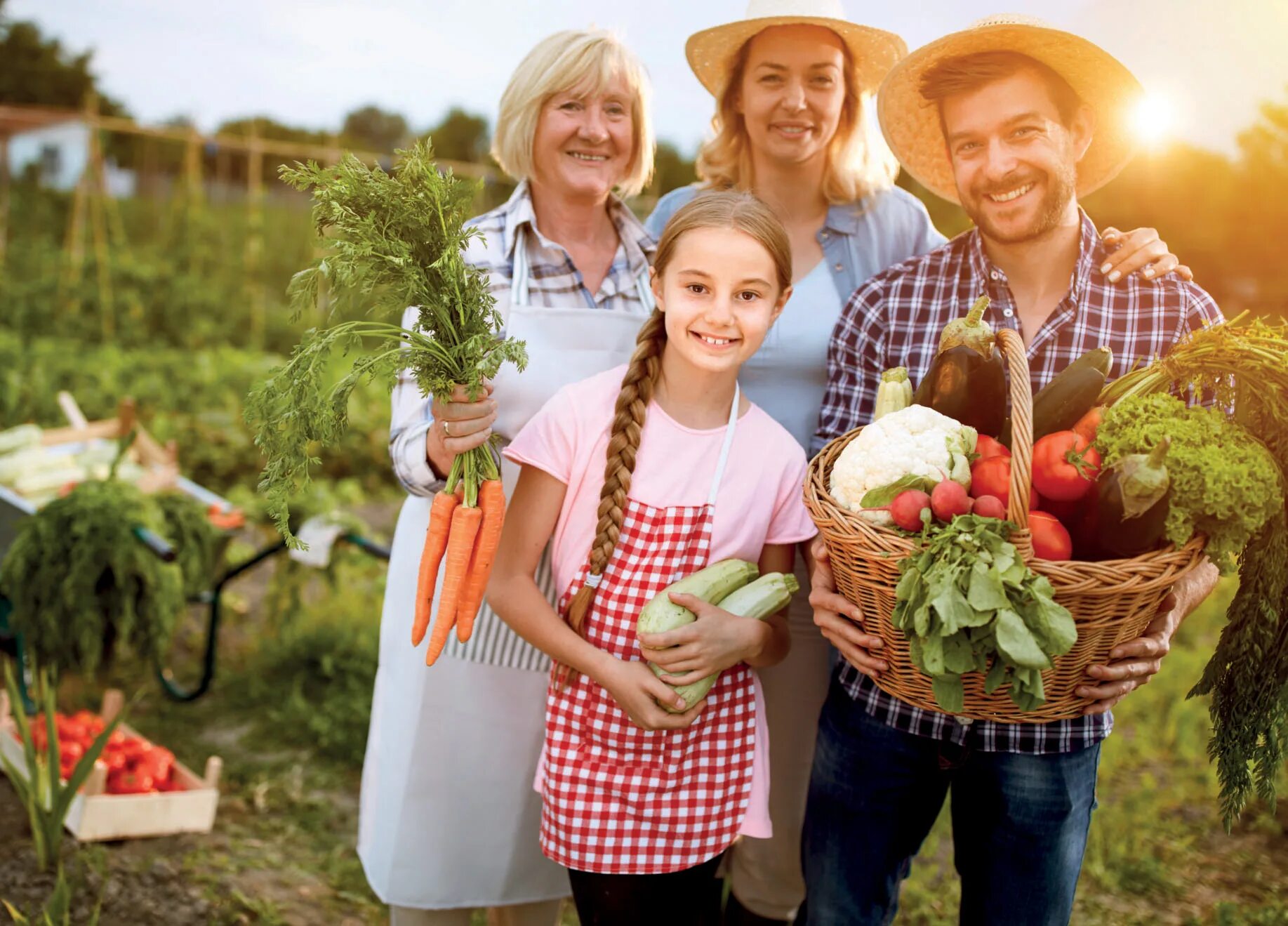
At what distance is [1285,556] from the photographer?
1.86 metres

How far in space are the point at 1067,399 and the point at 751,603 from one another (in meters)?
0.70

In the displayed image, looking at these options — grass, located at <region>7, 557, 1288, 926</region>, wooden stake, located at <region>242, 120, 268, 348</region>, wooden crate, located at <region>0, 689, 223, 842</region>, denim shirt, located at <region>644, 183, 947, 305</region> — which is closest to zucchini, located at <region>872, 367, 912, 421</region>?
denim shirt, located at <region>644, 183, 947, 305</region>

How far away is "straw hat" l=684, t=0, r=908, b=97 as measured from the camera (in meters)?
2.77

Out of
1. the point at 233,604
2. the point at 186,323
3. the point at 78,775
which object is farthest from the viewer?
the point at 186,323

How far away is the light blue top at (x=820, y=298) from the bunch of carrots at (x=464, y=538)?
87cm

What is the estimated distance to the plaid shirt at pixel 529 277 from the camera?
241 centimetres

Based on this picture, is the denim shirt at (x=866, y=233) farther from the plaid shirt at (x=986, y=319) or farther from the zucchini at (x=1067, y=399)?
the zucchini at (x=1067, y=399)

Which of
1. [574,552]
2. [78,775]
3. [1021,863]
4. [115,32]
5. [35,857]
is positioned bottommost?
[35,857]

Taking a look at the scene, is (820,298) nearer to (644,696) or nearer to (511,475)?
(511,475)

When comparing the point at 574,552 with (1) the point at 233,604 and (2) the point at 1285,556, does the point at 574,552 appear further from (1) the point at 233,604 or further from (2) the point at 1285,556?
(1) the point at 233,604

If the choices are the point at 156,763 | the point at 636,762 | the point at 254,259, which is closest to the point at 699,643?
the point at 636,762

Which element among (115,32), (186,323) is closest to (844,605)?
(186,323)

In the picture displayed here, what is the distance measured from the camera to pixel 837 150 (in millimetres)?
2988

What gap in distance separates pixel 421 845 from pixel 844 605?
1.33 m
